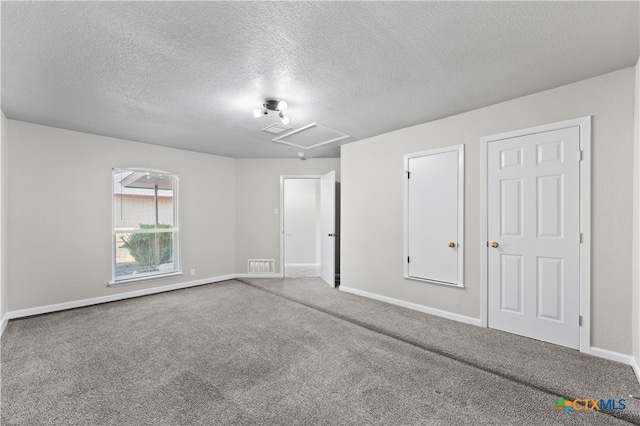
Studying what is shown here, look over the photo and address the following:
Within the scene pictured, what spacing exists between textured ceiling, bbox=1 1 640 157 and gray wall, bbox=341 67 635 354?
0.23 meters

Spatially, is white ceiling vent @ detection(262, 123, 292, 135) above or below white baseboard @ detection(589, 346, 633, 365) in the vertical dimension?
above

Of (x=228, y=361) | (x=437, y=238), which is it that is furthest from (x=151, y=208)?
(x=437, y=238)

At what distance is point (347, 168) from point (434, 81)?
7.59 feet

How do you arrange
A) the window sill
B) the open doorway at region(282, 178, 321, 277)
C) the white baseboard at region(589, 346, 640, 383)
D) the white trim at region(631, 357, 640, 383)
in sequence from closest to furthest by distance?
the white trim at region(631, 357, 640, 383) < the white baseboard at region(589, 346, 640, 383) < the window sill < the open doorway at region(282, 178, 321, 277)

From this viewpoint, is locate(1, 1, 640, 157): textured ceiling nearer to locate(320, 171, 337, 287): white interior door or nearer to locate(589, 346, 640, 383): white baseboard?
locate(320, 171, 337, 287): white interior door

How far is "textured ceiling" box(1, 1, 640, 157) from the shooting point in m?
1.68

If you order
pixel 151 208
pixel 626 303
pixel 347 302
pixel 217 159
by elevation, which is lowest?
pixel 347 302

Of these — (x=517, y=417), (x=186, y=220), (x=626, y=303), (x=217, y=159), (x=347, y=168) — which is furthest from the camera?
(x=217, y=159)

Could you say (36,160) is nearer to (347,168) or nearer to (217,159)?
(217,159)

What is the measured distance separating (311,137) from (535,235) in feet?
10.2

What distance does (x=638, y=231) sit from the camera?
2156 millimetres

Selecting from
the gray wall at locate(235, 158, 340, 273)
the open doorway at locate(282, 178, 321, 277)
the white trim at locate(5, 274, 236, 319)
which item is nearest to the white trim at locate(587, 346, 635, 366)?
the gray wall at locate(235, 158, 340, 273)

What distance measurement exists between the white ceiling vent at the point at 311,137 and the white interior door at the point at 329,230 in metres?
0.83

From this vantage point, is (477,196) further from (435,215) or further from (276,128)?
(276,128)
